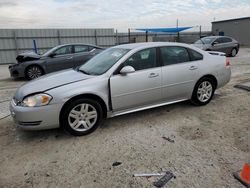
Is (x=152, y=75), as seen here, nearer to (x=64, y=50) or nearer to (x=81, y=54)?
(x=81, y=54)

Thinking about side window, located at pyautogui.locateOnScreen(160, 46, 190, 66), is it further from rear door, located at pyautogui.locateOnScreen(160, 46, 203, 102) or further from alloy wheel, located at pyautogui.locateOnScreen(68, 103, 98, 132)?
alloy wheel, located at pyautogui.locateOnScreen(68, 103, 98, 132)

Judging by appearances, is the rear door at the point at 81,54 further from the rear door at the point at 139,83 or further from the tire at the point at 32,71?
the rear door at the point at 139,83

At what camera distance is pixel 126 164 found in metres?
2.60

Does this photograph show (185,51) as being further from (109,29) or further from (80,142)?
(109,29)

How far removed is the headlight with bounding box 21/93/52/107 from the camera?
3.04 meters

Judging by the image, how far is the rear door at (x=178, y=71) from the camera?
3.94m

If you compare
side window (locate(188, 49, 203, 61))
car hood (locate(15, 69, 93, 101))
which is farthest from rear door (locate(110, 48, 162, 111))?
side window (locate(188, 49, 203, 61))

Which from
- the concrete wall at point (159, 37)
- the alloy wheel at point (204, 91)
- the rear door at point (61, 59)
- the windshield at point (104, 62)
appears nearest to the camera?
the windshield at point (104, 62)

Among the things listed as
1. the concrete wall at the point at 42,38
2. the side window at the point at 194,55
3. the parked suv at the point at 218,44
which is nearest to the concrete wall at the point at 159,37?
the concrete wall at the point at 42,38

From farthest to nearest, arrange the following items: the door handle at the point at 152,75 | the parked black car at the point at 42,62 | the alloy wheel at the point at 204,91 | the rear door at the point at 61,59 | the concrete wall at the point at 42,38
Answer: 1. the concrete wall at the point at 42,38
2. the rear door at the point at 61,59
3. the parked black car at the point at 42,62
4. the alloy wheel at the point at 204,91
5. the door handle at the point at 152,75

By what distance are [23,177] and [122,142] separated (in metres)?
1.40

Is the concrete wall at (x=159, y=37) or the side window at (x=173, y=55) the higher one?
the concrete wall at (x=159, y=37)

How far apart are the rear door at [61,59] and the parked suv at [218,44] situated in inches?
311

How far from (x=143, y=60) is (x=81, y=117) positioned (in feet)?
5.04
